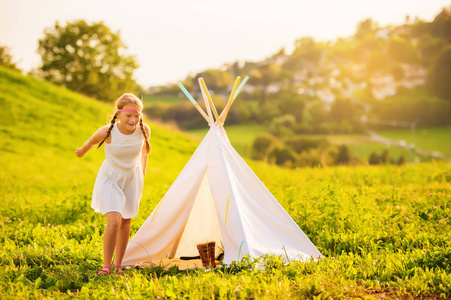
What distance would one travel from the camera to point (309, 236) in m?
5.20

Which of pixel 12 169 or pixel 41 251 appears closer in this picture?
pixel 41 251

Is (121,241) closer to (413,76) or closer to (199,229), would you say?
(199,229)

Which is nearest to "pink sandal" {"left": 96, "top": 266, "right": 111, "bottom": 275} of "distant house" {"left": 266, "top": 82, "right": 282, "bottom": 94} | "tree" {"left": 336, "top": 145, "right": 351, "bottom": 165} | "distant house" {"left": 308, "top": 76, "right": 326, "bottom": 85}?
"tree" {"left": 336, "top": 145, "right": 351, "bottom": 165}

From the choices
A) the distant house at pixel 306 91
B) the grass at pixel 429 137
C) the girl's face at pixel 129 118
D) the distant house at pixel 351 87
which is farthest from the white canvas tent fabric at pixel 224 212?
the distant house at pixel 306 91

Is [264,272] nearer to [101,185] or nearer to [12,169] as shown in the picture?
[101,185]

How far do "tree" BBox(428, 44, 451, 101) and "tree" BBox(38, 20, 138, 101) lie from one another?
25.6 metres

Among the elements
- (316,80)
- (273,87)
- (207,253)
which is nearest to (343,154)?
(273,87)

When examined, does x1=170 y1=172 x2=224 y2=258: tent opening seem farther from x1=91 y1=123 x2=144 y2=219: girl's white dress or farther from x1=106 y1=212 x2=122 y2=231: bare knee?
x1=106 y1=212 x2=122 y2=231: bare knee

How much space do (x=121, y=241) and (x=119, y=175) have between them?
634 millimetres

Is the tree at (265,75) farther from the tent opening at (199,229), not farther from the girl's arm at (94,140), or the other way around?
the girl's arm at (94,140)

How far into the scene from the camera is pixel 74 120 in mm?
17172

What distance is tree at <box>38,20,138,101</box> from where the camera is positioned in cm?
3753

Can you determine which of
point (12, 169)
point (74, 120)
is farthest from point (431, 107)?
point (12, 169)

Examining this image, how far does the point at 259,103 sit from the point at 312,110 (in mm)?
4831
